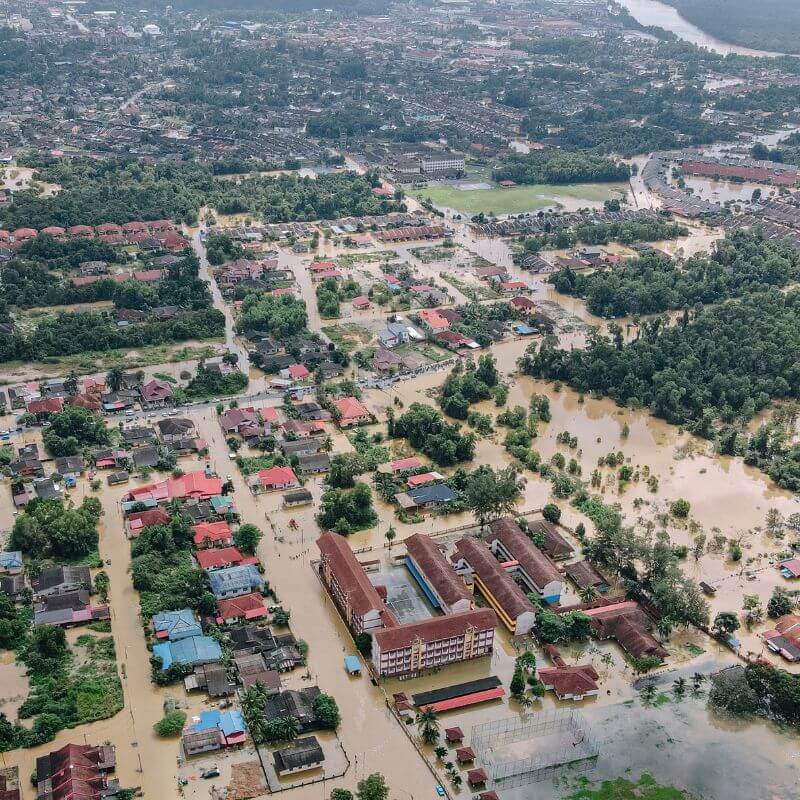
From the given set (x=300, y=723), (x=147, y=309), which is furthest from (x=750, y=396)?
(x=147, y=309)

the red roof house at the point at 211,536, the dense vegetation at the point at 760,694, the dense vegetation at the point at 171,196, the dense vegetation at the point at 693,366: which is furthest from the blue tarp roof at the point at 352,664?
the dense vegetation at the point at 171,196

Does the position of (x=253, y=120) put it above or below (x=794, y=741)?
above

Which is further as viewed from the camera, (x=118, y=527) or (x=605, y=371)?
(x=605, y=371)

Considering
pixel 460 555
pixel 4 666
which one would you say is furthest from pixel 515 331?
pixel 4 666

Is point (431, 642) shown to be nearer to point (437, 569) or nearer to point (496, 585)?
point (437, 569)

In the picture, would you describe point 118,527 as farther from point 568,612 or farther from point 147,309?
point 147,309

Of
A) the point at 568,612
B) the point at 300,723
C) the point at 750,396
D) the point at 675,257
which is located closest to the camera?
the point at 300,723

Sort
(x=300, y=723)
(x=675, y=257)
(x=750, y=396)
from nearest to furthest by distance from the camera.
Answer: (x=300, y=723), (x=750, y=396), (x=675, y=257)
